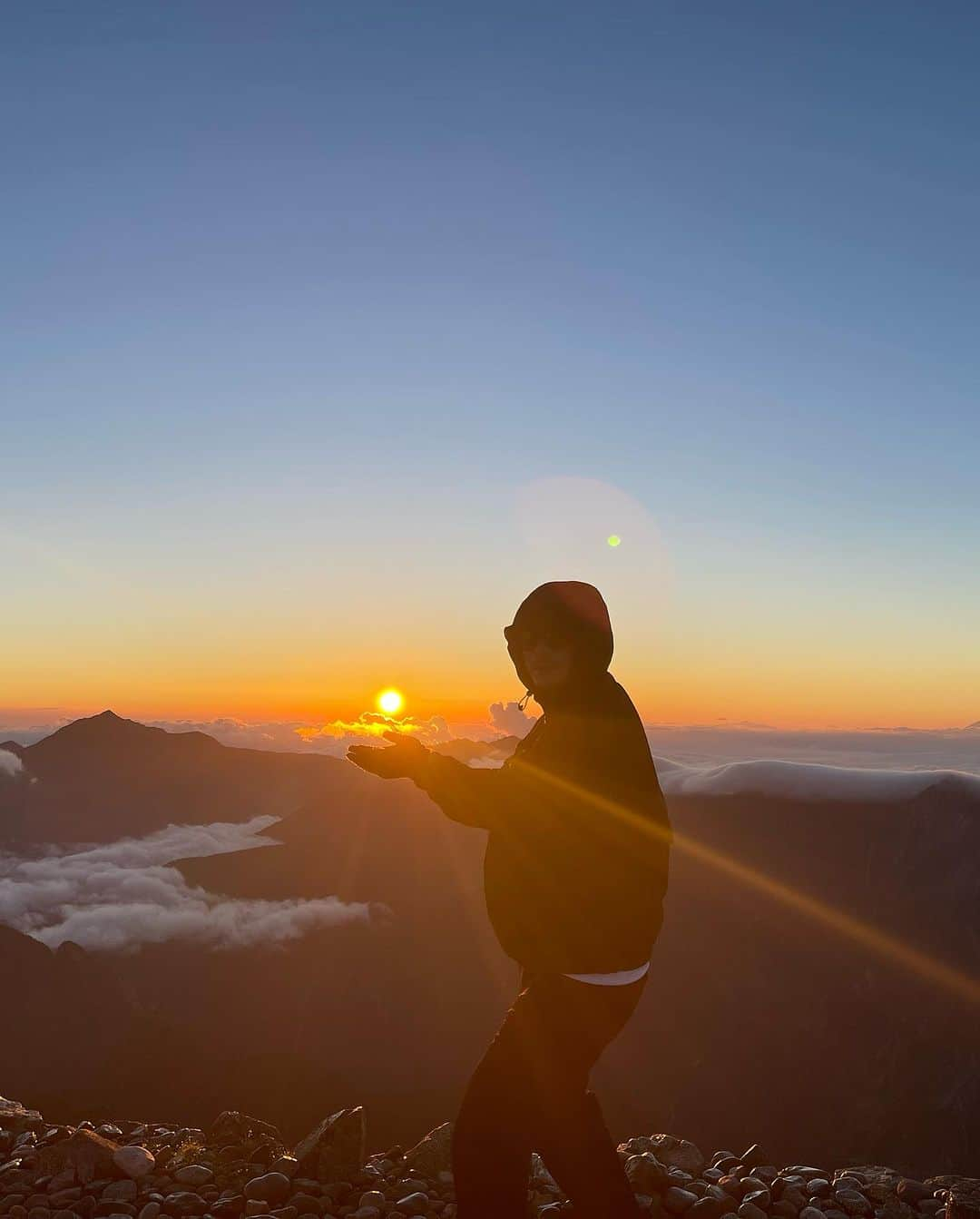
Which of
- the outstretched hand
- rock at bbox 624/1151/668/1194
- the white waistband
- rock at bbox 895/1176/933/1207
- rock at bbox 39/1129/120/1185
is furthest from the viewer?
rock at bbox 895/1176/933/1207

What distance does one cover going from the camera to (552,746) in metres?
3.52

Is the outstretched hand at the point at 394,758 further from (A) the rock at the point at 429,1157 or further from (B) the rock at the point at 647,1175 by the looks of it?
(B) the rock at the point at 647,1175

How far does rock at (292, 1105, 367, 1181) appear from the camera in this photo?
6.13 m

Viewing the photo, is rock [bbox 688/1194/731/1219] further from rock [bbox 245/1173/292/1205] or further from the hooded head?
the hooded head

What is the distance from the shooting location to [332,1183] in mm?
5988

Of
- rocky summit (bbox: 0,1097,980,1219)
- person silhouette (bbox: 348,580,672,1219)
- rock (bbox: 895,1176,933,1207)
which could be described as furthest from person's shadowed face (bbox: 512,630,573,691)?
rock (bbox: 895,1176,933,1207)

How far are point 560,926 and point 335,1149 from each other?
4.25 m

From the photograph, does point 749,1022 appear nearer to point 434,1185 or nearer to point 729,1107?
point 729,1107

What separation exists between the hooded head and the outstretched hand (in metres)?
0.61

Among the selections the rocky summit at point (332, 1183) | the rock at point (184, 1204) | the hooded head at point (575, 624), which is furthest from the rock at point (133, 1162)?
the hooded head at point (575, 624)

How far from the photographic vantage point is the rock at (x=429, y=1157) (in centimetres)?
639

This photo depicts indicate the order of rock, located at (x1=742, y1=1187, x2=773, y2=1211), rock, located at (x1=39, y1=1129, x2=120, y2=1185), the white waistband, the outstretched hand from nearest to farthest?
the white waistband
the outstretched hand
rock, located at (x1=39, y1=1129, x2=120, y2=1185)
rock, located at (x1=742, y1=1187, x2=773, y2=1211)

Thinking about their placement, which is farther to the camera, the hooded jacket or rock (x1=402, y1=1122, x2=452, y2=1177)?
rock (x1=402, y1=1122, x2=452, y2=1177)

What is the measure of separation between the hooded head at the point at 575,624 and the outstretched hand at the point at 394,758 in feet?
2.01
